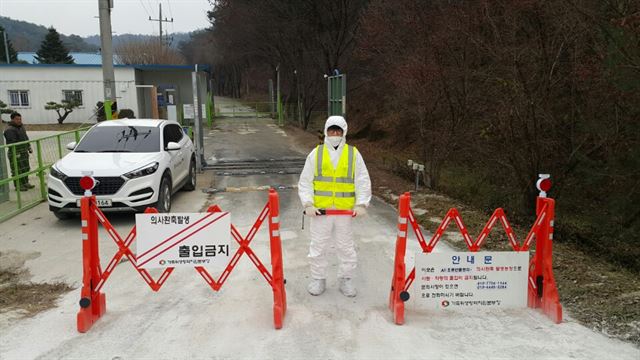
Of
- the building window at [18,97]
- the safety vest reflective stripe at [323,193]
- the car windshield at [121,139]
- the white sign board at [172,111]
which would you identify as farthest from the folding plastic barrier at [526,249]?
the building window at [18,97]

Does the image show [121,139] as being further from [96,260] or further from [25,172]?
[96,260]

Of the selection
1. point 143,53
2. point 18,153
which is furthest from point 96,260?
point 143,53

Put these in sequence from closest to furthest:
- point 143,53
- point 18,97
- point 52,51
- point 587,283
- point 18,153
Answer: point 587,283 → point 18,153 → point 18,97 → point 143,53 → point 52,51

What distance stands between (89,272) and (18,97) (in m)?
31.5

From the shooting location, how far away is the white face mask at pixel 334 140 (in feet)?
17.3

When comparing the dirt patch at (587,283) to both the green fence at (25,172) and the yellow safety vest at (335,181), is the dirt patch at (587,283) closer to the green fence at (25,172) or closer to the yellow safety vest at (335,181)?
the yellow safety vest at (335,181)

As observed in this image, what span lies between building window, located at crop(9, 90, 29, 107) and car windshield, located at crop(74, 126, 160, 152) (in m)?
25.5

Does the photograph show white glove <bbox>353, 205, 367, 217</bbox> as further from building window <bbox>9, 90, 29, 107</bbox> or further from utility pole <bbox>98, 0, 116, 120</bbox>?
building window <bbox>9, 90, 29, 107</bbox>

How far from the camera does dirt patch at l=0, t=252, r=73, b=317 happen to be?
5.30 m

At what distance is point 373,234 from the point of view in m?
8.13

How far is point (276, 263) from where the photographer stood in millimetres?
4926

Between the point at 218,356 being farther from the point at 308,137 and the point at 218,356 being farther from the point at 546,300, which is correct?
the point at 308,137

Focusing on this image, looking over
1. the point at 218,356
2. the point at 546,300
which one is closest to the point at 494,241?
the point at 546,300

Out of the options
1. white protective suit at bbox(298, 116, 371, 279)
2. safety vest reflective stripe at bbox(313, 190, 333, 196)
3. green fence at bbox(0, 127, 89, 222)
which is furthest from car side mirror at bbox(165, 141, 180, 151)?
safety vest reflective stripe at bbox(313, 190, 333, 196)
